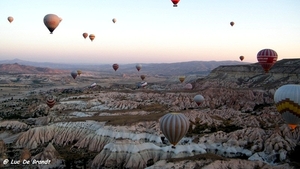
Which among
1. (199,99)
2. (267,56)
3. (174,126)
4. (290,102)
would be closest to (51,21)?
(174,126)

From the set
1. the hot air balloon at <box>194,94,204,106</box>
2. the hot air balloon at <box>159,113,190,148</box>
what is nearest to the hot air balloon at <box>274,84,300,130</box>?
the hot air balloon at <box>159,113,190,148</box>

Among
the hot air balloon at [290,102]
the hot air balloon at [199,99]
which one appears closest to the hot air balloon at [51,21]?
the hot air balloon at [199,99]

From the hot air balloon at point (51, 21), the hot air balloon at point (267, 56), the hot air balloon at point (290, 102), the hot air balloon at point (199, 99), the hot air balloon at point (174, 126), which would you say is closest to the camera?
the hot air balloon at point (290, 102)

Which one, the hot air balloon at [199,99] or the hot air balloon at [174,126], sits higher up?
the hot air balloon at [174,126]

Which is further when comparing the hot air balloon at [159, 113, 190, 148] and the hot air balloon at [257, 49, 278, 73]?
the hot air balloon at [257, 49, 278, 73]

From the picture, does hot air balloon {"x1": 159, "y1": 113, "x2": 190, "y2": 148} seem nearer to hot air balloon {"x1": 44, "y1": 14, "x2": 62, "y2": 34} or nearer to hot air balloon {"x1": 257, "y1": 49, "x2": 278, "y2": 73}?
hot air balloon {"x1": 257, "y1": 49, "x2": 278, "y2": 73}

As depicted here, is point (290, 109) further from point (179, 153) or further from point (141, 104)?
point (141, 104)

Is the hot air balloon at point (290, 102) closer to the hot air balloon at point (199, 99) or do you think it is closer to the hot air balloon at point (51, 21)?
the hot air balloon at point (199, 99)

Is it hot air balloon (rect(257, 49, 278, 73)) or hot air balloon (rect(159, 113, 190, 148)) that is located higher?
hot air balloon (rect(257, 49, 278, 73))
